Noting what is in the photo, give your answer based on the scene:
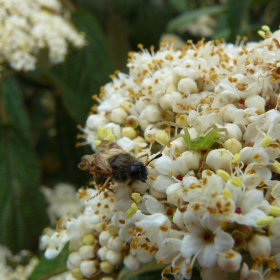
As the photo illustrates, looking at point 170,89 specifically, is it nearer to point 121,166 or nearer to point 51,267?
point 121,166

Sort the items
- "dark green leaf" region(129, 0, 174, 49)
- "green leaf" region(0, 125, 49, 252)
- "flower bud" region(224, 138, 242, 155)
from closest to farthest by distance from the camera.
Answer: "flower bud" region(224, 138, 242, 155)
"green leaf" region(0, 125, 49, 252)
"dark green leaf" region(129, 0, 174, 49)

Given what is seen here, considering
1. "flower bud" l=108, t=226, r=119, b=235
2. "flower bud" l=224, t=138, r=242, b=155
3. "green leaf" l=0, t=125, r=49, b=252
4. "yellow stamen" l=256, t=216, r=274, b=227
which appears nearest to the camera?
"yellow stamen" l=256, t=216, r=274, b=227

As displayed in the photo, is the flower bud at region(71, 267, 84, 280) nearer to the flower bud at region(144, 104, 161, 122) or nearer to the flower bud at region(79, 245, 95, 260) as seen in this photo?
the flower bud at region(79, 245, 95, 260)

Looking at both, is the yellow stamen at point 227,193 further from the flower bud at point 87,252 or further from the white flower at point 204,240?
the flower bud at point 87,252

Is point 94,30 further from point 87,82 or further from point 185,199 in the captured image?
point 185,199

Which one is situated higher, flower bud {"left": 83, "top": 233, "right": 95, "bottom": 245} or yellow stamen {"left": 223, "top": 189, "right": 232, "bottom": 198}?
yellow stamen {"left": 223, "top": 189, "right": 232, "bottom": 198}

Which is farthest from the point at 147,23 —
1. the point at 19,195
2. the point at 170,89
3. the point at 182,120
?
the point at 182,120

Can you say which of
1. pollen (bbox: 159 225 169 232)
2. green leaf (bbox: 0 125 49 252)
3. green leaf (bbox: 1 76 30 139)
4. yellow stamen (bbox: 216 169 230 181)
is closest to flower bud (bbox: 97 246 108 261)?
pollen (bbox: 159 225 169 232)

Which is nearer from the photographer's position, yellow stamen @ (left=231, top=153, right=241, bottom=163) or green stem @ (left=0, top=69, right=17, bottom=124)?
yellow stamen @ (left=231, top=153, right=241, bottom=163)

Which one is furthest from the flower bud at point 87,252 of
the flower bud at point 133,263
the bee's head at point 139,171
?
the bee's head at point 139,171
